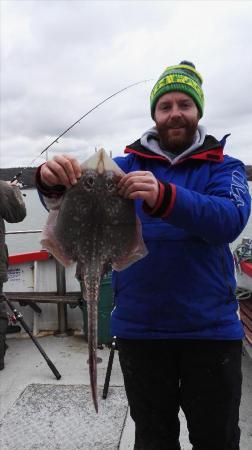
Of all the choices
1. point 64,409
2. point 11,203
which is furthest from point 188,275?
point 11,203

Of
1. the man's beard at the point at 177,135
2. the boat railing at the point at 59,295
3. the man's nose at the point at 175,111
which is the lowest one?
the boat railing at the point at 59,295

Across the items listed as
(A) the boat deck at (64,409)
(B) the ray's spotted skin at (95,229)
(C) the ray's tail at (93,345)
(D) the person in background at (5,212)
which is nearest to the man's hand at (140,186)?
(B) the ray's spotted skin at (95,229)

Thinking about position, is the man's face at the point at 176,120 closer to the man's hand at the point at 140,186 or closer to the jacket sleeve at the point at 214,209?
the jacket sleeve at the point at 214,209

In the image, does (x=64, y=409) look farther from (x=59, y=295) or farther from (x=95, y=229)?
(x=95, y=229)

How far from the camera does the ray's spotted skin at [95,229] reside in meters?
1.79

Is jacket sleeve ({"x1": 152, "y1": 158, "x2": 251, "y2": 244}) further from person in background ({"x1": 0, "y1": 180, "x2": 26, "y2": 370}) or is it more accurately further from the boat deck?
person in background ({"x1": 0, "y1": 180, "x2": 26, "y2": 370})

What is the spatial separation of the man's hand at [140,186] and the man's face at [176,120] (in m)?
0.67

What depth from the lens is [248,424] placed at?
375 centimetres

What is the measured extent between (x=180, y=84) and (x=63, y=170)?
3.43 ft

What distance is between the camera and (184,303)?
2.17m

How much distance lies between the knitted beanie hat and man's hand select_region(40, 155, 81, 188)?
95cm

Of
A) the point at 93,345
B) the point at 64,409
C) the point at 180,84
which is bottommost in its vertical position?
the point at 64,409

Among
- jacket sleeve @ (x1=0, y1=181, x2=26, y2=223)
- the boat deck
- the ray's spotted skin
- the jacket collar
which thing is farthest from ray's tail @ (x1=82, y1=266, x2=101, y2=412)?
jacket sleeve @ (x1=0, y1=181, x2=26, y2=223)

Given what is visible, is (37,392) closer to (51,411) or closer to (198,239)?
(51,411)
